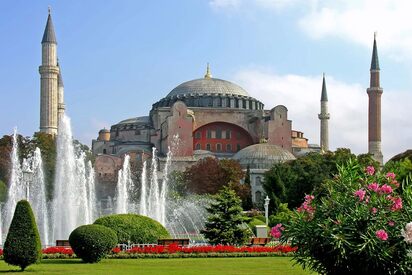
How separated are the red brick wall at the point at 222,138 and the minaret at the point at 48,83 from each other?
15229 millimetres

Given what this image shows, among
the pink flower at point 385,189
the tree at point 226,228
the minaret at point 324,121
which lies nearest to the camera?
the pink flower at point 385,189

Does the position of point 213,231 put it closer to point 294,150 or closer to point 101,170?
point 101,170

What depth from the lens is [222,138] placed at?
2975 inches

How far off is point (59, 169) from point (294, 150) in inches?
1857

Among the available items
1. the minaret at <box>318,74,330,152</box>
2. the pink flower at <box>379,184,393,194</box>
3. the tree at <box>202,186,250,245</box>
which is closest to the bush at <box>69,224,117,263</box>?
the tree at <box>202,186,250,245</box>

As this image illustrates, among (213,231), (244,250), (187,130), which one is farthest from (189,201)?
(187,130)

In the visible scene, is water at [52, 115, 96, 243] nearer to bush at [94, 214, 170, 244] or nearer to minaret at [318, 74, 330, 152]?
bush at [94, 214, 170, 244]

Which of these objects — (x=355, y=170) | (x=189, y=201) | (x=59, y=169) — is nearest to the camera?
(x=355, y=170)

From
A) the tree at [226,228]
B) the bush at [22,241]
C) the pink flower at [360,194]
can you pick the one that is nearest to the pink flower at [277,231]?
the pink flower at [360,194]

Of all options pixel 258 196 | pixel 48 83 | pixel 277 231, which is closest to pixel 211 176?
pixel 258 196

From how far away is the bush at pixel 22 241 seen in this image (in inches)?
603

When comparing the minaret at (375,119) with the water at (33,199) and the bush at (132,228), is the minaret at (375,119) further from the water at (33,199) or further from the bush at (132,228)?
the bush at (132,228)

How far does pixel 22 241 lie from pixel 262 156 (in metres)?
52.1

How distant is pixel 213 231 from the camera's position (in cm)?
2417
